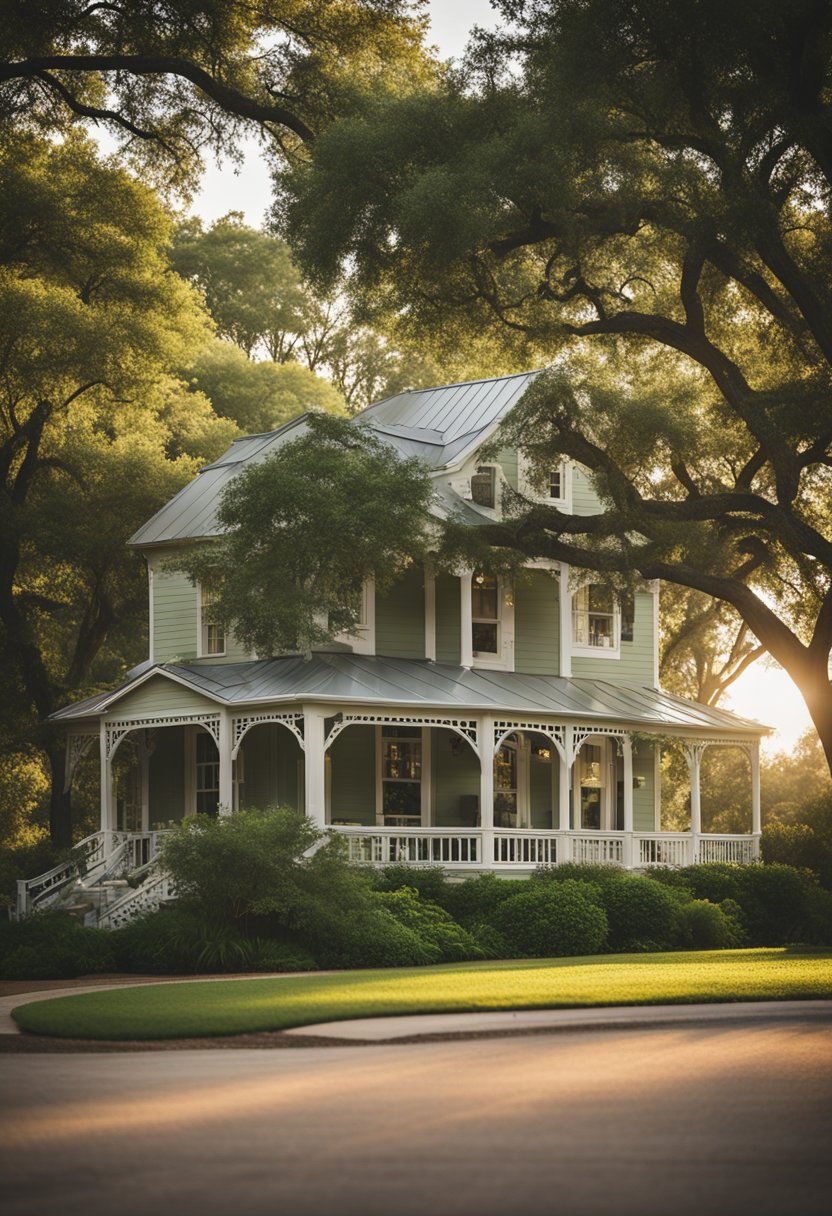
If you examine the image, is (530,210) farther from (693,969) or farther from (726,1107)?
(726,1107)

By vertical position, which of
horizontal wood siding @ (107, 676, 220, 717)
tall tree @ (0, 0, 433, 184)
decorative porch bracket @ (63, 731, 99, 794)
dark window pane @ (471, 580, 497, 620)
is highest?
tall tree @ (0, 0, 433, 184)

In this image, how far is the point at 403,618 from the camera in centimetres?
3350

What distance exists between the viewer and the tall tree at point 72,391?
3700 centimetres

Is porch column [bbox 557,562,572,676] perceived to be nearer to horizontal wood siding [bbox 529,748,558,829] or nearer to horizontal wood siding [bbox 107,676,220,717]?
horizontal wood siding [bbox 529,748,558,829]

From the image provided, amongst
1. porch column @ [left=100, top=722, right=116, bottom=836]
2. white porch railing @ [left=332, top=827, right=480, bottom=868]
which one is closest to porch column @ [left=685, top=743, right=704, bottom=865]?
white porch railing @ [left=332, top=827, right=480, bottom=868]

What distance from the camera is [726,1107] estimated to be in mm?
10555

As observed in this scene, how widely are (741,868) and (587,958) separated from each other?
294 inches

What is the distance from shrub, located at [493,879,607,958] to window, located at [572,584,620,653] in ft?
30.1

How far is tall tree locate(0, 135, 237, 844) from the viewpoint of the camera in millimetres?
37000

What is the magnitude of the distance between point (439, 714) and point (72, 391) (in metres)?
13.0

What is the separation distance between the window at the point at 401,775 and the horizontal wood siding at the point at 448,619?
1587mm

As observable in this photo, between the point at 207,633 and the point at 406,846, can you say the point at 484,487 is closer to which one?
the point at 207,633

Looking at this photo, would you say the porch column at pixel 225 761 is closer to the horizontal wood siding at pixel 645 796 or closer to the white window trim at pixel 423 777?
the white window trim at pixel 423 777

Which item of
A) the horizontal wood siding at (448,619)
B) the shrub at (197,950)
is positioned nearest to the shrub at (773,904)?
the horizontal wood siding at (448,619)
